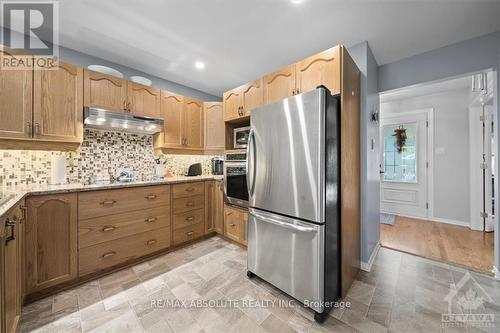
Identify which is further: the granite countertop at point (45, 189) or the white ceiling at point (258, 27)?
the white ceiling at point (258, 27)

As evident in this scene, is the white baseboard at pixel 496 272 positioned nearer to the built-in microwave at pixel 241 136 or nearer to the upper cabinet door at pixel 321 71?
the upper cabinet door at pixel 321 71

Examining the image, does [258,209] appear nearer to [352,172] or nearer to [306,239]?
[306,239]

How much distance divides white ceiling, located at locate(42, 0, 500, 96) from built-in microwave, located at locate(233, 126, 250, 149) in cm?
92

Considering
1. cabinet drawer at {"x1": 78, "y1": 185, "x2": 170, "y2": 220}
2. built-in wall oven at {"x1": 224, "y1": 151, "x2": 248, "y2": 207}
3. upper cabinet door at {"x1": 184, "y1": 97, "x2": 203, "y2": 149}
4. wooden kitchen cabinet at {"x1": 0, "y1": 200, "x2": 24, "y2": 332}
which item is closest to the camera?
wooden kitchen cabinet at {"x1": 0, "y1": 200, "x2": 24, "y2": 332}

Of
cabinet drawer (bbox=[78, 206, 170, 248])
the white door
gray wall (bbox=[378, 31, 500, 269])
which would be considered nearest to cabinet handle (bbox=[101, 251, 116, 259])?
cabinet drawer (bbox=[78, 206, 170, 248])

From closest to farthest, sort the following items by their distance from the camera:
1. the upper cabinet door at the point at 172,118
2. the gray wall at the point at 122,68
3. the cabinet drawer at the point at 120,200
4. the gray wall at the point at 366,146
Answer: the cabinet drawer at the point at 120,200 < the gray wall at the point at 366,146 < the gray wall at the point at 122,68 < the upper cabinet door at the point at 172,118

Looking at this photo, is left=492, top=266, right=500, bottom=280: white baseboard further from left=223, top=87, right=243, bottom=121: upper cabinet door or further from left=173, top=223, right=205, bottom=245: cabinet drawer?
left=173, top=223, right=205, bottom=245: cabinet drawer

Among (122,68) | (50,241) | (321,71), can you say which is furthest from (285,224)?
(122,68)

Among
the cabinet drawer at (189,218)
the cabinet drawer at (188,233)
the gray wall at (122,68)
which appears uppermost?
the gray wall at (122,68)

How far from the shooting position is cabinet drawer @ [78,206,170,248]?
1.92 metres

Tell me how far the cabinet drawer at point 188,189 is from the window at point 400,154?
415cm

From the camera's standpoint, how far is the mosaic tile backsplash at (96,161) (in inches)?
77.7

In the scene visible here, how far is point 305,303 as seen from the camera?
1.54 metres

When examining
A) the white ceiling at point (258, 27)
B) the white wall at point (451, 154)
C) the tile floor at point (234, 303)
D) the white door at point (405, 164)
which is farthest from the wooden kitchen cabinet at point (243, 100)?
the white wall at point (451, 154)
